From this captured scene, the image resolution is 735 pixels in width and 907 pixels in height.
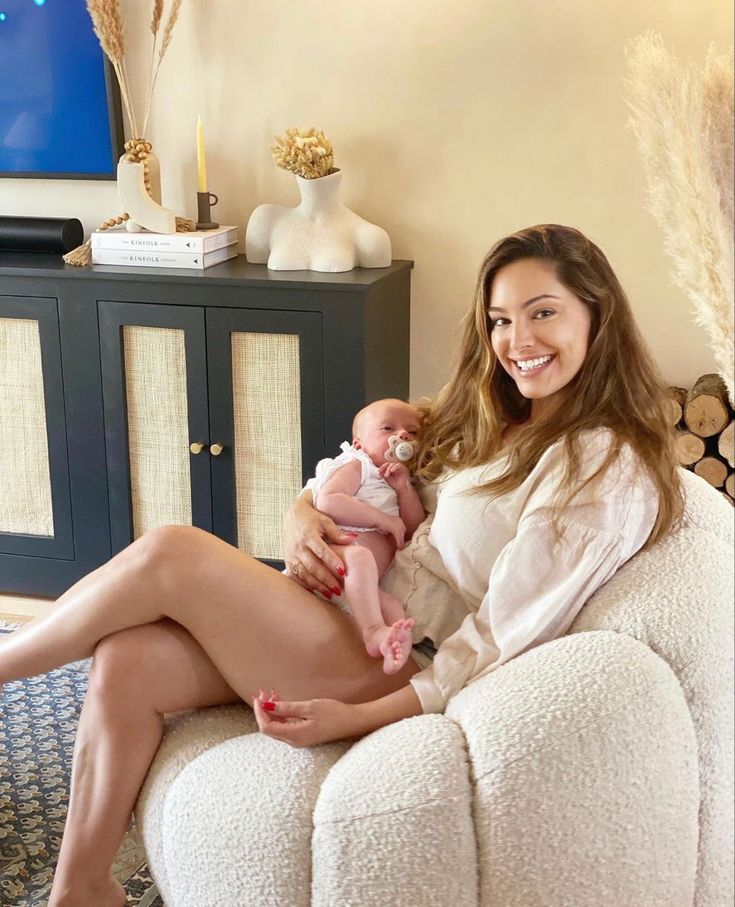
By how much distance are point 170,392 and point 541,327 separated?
1.51 m

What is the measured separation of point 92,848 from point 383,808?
530 millimetres

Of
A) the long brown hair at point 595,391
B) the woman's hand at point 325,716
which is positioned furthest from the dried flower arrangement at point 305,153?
the woman's hand at point 325,716

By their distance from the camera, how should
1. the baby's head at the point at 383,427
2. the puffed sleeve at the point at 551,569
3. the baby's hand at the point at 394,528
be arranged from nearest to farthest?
the puffed sleeve at the point at 551,569
the baby's hand at the point at 394,528
the baby's head at the point at 383,427

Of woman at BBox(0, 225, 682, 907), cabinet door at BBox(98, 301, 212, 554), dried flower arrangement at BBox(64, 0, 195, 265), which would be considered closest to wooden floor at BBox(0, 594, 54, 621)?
cabinet door at BBox(98, 301, 212, 554)

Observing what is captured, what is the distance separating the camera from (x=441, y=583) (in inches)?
73.2

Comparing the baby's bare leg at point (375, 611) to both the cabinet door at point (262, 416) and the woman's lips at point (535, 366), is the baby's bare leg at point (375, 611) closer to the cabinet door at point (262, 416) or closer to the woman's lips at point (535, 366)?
the woman's lips at point (535, 366)

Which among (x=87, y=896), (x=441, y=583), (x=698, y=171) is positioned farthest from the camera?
(x=441, y=583)

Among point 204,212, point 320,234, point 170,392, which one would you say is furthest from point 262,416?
point 204,212

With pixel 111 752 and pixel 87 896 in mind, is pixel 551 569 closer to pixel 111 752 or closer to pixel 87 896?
pixel 111 752

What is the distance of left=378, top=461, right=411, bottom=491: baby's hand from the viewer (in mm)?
2012

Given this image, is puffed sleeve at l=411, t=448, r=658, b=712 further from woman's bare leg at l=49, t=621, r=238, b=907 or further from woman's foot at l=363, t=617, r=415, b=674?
woman's bare leg at l=49, t=621, r=238, b=907

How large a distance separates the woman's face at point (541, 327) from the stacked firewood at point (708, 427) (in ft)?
3.96

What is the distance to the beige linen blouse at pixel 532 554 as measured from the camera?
62.7 inches

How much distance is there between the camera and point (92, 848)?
1698 millimetres
